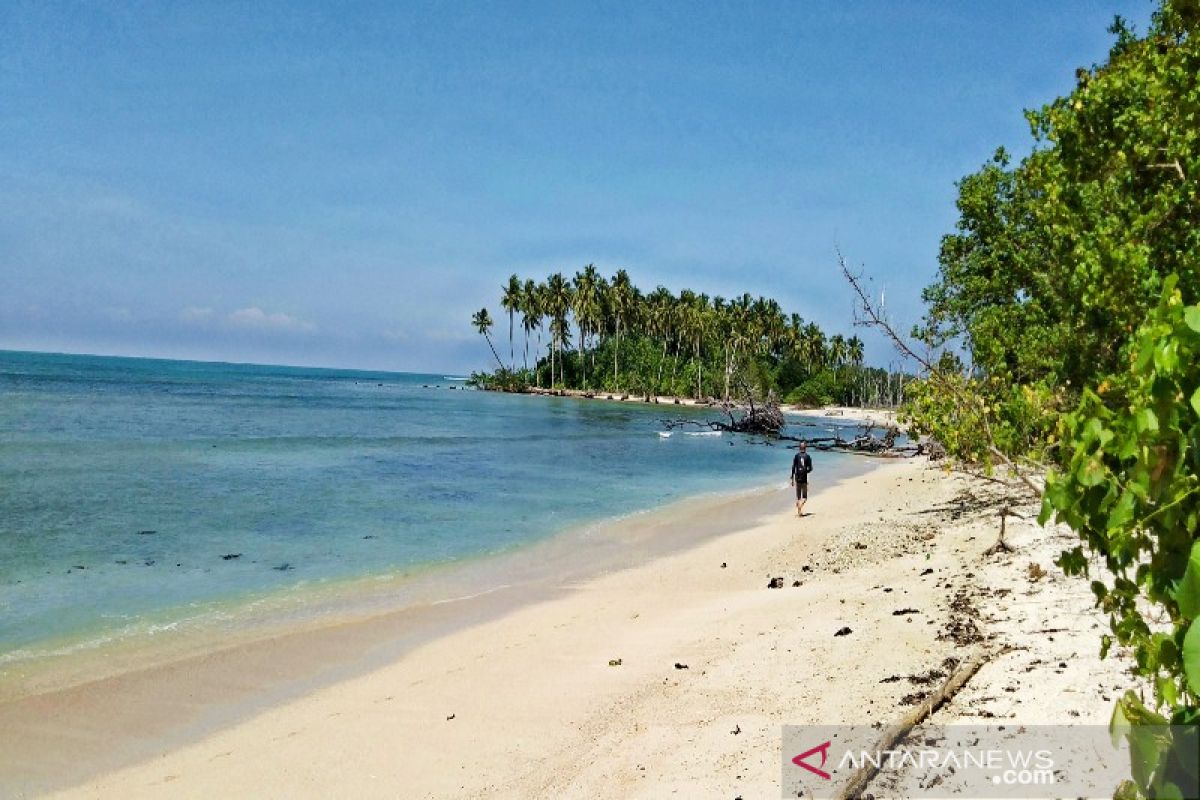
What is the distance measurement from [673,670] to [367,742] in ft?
9.86

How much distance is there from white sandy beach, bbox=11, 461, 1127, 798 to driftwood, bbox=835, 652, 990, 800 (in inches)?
3.8

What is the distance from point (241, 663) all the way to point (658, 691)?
209 inches

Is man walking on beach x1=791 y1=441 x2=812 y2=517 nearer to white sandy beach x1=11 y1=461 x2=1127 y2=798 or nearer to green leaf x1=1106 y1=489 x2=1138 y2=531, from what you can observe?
white sandy beach x1=11 y1=461 x2=1127 y2=798

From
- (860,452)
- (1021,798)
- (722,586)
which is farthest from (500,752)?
(860,452)

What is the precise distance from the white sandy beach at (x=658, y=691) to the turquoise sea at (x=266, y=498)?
459cm

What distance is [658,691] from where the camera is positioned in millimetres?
7117

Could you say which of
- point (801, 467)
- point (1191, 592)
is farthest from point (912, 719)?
point (801, 467)

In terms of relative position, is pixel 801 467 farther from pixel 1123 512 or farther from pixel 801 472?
pixel 1123 512

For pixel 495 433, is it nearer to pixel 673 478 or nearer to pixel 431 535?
pixel 673 478

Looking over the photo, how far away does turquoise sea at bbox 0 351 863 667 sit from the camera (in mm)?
12453

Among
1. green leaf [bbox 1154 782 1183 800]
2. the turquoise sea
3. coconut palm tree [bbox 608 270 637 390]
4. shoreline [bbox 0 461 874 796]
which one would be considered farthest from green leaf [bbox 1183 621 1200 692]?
coconut palm tree [bbox 608 270 637 390]

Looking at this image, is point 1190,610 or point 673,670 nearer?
point 1190,610

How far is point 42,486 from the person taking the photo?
72.7ft

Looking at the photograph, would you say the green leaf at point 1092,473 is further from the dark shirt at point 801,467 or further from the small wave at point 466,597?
the dark shirt at point 801,467
